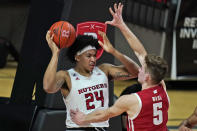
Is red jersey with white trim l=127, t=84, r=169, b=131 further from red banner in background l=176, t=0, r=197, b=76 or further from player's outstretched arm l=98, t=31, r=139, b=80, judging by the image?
red banner in background l=176, t=0, r=197, b=76

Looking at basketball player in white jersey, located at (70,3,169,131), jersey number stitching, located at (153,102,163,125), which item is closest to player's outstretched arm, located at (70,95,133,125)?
basketball player in white jersey, located at (70,3,169,131)

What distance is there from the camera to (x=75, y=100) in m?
4.73

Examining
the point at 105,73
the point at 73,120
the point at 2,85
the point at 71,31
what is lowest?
the point at 2,85

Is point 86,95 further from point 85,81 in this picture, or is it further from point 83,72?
point 83,72

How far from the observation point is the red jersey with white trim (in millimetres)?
4164

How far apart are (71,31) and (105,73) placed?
2.05ft

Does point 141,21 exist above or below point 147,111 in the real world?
above

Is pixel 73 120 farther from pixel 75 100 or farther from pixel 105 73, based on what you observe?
pixel 105 73

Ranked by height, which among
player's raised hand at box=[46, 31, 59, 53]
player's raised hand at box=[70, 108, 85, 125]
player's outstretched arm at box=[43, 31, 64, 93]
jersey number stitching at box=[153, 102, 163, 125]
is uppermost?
player's raised hand at box=[46, 31, 59, 53]

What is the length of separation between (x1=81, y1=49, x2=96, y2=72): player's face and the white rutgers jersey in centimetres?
13

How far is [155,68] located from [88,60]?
87cm

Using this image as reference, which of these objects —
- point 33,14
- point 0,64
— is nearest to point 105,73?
point 33,14

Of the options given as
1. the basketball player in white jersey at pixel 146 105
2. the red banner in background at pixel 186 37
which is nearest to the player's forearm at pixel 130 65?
the basketball player in white jersey at pixel 146 105

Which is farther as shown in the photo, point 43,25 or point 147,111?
point 43,25
